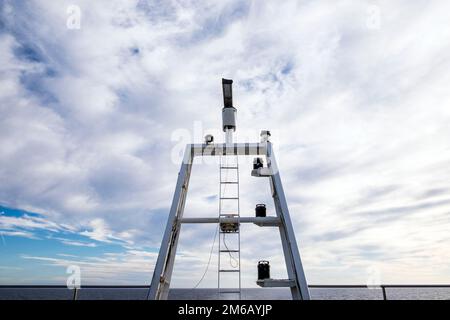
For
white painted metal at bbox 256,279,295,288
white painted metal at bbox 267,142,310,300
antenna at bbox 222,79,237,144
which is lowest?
white painted metal at bbox 256,279,295,288

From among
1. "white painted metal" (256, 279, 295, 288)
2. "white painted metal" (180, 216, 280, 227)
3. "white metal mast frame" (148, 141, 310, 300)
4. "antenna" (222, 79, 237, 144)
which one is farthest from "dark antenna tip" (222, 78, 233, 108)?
"white painted metal" (256, 279, 295, 288)

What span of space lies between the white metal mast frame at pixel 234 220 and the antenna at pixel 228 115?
69 centimetres

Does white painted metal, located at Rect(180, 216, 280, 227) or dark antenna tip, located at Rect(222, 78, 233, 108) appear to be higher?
dark antenna tip, located at Rect(222, 78, 233, 108)

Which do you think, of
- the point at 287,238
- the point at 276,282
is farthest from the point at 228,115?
the point at 276,282

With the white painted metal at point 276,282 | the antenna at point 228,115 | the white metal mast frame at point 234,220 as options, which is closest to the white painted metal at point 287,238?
the white metal mast frame at point 234,220

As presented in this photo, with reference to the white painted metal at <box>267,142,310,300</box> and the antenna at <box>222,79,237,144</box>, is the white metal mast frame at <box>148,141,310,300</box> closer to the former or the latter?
the white painted metal at <box>267,142,310,300</box>

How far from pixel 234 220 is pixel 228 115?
4199mm

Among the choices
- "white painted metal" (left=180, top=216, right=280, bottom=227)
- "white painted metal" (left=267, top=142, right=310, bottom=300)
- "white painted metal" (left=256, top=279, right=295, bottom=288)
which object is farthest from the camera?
"white painted metal" (left=180, top=216, right=280, bottom=227)

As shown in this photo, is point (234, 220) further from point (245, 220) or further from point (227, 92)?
point (227, 92)

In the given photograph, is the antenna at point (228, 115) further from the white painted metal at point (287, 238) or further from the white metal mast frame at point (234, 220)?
the white painted metal at point (287, 238)

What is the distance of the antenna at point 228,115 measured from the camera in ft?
40.2

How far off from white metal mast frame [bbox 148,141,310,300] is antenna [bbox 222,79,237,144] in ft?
2.26

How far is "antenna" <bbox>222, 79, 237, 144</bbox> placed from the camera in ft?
40.2
